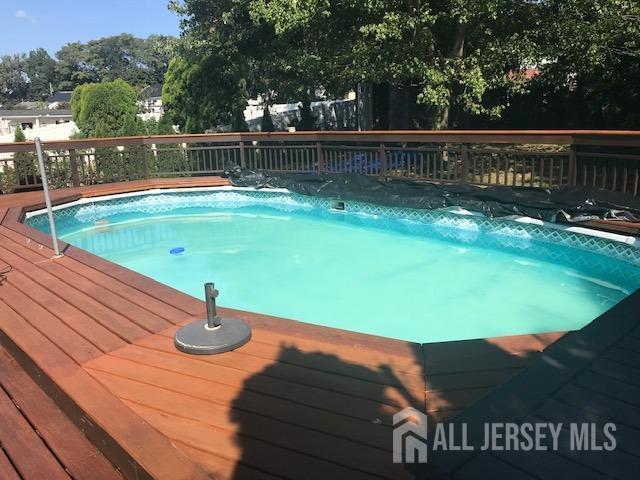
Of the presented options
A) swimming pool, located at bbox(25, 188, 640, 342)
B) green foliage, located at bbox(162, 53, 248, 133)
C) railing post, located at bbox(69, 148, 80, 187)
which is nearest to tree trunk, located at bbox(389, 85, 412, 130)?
green foliage, located at bbox(162, 53, 248, 133)

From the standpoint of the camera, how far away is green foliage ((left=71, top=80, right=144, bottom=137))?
44.9 feet

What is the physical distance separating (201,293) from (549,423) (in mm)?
4296

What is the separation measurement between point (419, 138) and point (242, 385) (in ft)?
19.8

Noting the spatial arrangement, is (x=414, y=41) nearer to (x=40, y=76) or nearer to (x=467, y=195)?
(x=467, y=195)

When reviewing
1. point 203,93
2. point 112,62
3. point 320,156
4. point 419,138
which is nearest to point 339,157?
point 320,156

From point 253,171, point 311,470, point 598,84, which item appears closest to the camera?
point 311,470

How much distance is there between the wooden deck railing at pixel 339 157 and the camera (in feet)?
21.6

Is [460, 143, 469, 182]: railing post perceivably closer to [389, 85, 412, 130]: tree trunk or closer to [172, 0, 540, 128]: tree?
[172, 0, 540, 128]: tree

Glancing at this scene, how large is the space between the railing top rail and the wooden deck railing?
14 millimetres

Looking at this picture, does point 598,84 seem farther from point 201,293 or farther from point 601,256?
point 201,293

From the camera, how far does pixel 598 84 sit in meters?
10.9

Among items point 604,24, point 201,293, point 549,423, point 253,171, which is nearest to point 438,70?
point 604,24

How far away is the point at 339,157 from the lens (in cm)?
909

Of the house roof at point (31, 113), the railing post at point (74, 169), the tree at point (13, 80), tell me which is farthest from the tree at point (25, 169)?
the tree at point (13, 80)
